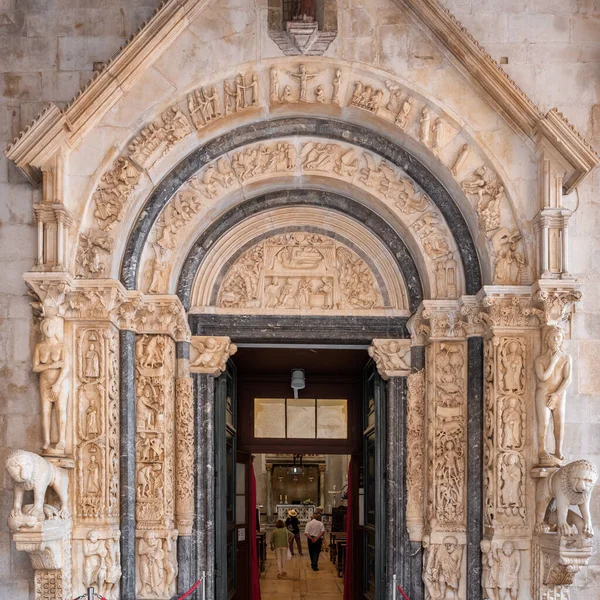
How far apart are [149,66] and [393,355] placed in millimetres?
3176

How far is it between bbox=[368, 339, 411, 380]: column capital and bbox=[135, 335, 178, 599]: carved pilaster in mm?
1830

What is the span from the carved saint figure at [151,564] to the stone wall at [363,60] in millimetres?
1882

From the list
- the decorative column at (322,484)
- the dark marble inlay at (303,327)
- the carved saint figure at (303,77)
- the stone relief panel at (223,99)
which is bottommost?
the decorative column at (322,484)

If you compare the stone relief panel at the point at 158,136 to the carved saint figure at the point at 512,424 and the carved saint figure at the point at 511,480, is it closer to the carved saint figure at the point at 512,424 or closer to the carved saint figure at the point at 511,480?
the carved saint figure at the point at 512,424

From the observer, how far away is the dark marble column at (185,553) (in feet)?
25.1

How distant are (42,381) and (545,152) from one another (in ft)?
14.1

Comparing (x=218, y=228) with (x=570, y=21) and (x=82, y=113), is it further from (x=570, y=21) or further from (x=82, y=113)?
(x=570, y=21)

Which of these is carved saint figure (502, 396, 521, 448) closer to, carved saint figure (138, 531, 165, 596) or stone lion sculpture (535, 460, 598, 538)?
stone lion sculpture (535, 460, 598, 538)

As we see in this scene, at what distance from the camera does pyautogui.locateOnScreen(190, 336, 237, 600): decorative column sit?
8.02 meters

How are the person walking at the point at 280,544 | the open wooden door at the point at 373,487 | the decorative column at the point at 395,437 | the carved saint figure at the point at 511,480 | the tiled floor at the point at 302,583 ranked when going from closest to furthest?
the carved saint figure at the point at 511,480 → the decorative column at the point at 395,437 → the open wooden door at the point at 373,487 → the tiled floor at the point at 302,583 → the person walking at the point at 280,544

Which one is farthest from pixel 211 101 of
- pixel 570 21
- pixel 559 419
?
pixel 559 419

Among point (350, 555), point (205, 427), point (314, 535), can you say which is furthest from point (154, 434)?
point (314, 535)

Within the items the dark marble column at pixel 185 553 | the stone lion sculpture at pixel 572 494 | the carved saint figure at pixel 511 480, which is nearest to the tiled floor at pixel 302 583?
the dark marble column at pixel 185 553

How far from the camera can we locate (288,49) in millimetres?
7484
